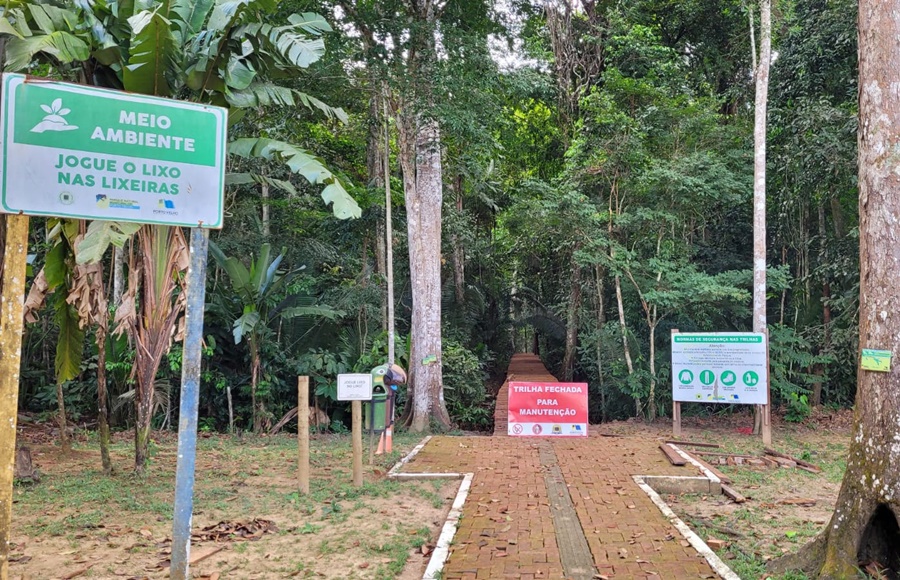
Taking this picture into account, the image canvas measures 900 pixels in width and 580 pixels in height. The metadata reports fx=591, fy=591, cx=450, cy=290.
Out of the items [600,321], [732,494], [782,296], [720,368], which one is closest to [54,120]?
[732,494]

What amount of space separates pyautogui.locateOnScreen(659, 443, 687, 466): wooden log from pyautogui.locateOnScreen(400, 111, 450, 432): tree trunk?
4187mm

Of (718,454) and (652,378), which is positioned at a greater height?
(652,378)

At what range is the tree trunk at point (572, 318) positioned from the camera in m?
15.0

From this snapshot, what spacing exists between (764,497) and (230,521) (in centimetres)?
542

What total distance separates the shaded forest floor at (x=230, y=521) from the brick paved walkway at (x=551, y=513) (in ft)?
1.48

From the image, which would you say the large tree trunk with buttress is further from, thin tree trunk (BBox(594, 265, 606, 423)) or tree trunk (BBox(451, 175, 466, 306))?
tree trunk (BBox(451, 175, 466, 306))

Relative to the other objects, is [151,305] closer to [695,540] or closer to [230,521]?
[230,521]

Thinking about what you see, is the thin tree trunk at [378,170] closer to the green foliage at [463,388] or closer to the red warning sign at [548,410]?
the green foliage at [463,388]

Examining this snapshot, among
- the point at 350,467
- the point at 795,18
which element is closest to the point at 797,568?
the point at 350,467

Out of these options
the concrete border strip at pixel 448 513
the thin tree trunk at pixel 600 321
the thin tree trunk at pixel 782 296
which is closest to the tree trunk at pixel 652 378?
the thin tree trunk at pixel 600 321

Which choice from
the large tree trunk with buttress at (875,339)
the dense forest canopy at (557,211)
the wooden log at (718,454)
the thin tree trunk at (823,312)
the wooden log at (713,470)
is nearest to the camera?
the large tree trunk with buttress at (875,339)

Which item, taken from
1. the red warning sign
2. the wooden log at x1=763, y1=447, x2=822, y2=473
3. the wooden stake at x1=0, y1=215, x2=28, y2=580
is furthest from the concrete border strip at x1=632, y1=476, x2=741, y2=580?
the wooden stake at x1=0, y1=215, x2=28, y2=580

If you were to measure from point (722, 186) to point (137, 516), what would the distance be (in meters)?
10.7

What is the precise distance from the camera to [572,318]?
15.4m
